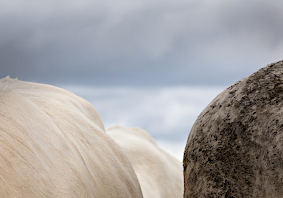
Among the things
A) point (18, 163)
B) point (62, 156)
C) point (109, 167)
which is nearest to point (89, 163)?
point (109, 167)

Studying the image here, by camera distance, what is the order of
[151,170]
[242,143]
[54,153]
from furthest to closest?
[151,170]
[54,153]
[242,143]

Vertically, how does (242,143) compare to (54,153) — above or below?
below

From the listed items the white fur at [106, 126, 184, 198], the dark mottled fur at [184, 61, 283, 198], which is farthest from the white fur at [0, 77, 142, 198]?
the white fur at [106, 126, 184, 198]

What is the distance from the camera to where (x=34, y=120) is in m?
1.20

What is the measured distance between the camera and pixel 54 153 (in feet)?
3.87

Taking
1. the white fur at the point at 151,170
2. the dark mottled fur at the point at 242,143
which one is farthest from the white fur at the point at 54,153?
the white fur at the point at 151,170

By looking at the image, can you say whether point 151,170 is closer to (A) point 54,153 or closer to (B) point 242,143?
(A) point 54,153

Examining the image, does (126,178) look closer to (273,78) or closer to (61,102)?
(61,102)

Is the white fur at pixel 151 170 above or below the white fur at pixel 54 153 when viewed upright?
below

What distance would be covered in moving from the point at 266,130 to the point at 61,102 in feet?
3.78

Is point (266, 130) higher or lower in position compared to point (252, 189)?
higher

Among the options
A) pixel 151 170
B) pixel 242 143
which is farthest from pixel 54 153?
pixel 151 170

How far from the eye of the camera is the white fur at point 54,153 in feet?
3.20

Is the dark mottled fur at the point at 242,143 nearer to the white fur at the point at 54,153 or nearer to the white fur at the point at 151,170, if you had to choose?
the white fur at the point at 54,153
